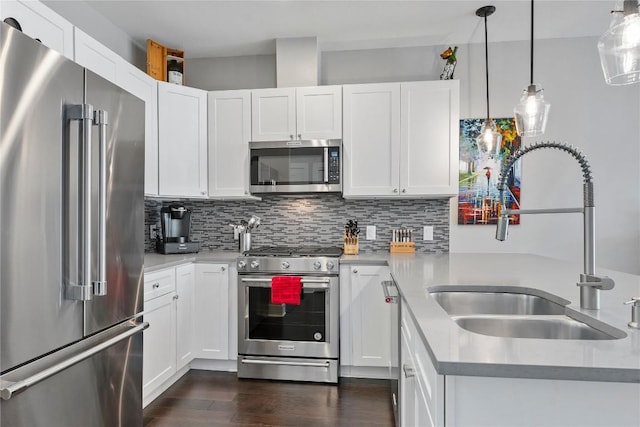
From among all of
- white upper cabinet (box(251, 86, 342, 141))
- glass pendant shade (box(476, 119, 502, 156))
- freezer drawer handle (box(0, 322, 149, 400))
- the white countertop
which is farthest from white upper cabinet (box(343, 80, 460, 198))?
freezer drawer handle (box(0, 322, 149, 400))

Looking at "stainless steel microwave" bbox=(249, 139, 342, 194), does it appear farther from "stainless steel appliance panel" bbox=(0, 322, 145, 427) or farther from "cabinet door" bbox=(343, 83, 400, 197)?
"stainless steel appliance panel" bbox=(0, 322, 145, 427)

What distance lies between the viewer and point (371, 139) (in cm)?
300

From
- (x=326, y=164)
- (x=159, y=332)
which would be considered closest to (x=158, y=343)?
(x=159, y=332)

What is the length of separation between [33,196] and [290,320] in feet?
6.37

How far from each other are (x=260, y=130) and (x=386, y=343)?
1957 millimetres

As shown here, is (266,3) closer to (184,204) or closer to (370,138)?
(370,138)

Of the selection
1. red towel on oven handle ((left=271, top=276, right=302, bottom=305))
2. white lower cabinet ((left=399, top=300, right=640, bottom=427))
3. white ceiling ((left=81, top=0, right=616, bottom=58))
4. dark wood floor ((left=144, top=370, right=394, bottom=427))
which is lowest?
dark wood floor ((left=144, top=370, right=394, bottom=427))

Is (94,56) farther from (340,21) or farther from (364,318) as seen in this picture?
(364,318)

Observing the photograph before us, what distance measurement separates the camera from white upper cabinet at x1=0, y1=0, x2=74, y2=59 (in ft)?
5.49

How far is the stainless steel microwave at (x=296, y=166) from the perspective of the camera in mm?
2949

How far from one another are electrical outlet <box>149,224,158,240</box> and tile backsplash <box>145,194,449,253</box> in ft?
0.11

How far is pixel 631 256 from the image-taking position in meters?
3.10

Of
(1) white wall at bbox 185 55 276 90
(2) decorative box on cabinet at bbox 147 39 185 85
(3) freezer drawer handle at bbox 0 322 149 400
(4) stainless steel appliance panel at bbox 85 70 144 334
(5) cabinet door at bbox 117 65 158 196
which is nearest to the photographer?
(3) freezer drawer handle at bbox 0 322 149 400

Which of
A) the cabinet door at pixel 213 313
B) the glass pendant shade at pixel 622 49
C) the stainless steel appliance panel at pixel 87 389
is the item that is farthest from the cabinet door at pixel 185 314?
the glass pendant shade at pixel 622 49
